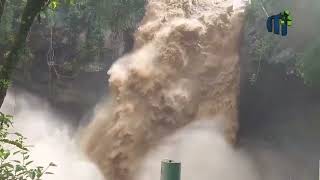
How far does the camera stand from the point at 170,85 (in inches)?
433

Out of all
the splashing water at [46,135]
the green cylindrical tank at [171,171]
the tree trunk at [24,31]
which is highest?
the splashing water at [46,135]

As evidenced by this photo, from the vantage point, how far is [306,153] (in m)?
10.7

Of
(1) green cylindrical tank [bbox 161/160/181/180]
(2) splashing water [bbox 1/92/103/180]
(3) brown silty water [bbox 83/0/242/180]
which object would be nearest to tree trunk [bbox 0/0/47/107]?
(1) green cylindrical tank [bbox 161/160/181/180]

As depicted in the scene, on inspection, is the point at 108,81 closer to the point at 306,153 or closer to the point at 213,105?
the point at 213,105

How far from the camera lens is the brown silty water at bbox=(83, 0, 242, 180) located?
10.9 m

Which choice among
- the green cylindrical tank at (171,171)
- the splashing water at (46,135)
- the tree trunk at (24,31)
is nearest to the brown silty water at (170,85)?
the splashing water at (46,135)

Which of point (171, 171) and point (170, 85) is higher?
point (170, 85)

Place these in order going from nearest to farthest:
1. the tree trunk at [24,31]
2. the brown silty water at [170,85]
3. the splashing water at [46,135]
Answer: the tree trunk at [24,31]
the brown silty water at [170,85]
the splashing water at [46,135]

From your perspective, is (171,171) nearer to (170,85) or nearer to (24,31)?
(24,31)

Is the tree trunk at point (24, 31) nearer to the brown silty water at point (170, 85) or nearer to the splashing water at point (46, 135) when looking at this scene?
the brown silty water at point (170, 85)

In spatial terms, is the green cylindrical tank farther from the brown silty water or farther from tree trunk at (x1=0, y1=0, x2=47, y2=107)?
the brown silty water

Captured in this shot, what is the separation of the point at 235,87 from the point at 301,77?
151 centimetres

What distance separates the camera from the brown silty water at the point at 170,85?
35.7ft

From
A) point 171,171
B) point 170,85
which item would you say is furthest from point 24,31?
point 170,85
